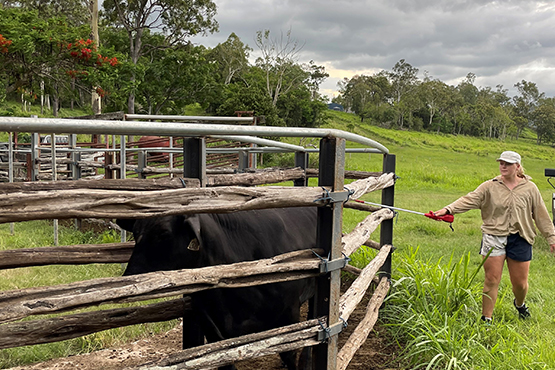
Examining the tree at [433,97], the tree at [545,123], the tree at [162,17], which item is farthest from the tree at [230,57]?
the tree at [545,123]

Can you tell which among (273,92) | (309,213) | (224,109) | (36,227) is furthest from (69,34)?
(273,92)

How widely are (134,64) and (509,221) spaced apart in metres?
15.7

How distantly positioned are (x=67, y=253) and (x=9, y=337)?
0.50 meters

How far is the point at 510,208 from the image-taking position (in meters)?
4.60

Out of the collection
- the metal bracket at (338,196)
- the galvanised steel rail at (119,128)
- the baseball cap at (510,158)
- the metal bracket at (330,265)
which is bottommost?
the metal bracket at (330,265)

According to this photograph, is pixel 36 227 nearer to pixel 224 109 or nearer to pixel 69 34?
pixel 69 34

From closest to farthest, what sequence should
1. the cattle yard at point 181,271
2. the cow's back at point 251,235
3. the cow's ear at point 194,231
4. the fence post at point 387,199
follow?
1. the cattle yard at point 181,271
2. the cow's ear at point 194,231
3. the cow's back at point 251,235
4. the fence post at point 387,199

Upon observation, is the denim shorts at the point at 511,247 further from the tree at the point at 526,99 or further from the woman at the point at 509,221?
the tree at the point at 526,99

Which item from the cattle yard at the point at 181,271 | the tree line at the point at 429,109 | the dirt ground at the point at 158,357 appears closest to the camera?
the cattle yard at the point at 181,271

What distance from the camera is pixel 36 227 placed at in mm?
9000

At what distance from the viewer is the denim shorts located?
458 centimetres

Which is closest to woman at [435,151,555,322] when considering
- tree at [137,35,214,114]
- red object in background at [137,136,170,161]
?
red object in background at [137,136,170,161]

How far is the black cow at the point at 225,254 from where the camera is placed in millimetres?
2592

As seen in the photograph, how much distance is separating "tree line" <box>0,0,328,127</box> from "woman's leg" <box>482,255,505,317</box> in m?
11.4
